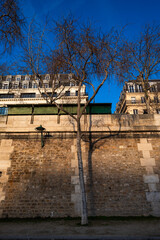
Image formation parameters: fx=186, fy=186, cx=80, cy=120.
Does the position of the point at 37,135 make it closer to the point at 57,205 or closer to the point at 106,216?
the point at 57,205

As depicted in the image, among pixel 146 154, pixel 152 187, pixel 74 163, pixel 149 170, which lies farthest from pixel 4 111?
pixel 152 187

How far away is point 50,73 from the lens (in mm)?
10242

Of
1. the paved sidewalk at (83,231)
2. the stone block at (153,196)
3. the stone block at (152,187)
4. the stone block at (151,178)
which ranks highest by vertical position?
the stone block at (151,178)

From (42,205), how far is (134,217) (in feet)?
14.9

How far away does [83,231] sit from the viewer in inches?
255

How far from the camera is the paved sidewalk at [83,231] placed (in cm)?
568

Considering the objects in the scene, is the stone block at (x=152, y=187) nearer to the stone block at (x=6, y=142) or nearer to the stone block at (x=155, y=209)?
the stone block at (x=155, y=209)

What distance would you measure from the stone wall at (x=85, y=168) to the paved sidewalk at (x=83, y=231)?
802 millimetres

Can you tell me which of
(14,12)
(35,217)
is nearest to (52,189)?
(35,217)

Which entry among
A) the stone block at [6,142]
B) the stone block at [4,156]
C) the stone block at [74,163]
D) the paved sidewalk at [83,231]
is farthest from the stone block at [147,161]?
the stone block at [6,142]

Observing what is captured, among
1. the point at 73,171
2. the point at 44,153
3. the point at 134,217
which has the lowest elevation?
the point at 134,217

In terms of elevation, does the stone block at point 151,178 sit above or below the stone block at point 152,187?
above

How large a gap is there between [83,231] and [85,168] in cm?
392

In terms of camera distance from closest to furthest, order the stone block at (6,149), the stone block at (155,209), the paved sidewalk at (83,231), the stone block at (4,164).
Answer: the paved sidewalk at (83,231)
the stone block at (155,209)
the stone block at (4,164)
the stone block at (6,149)
